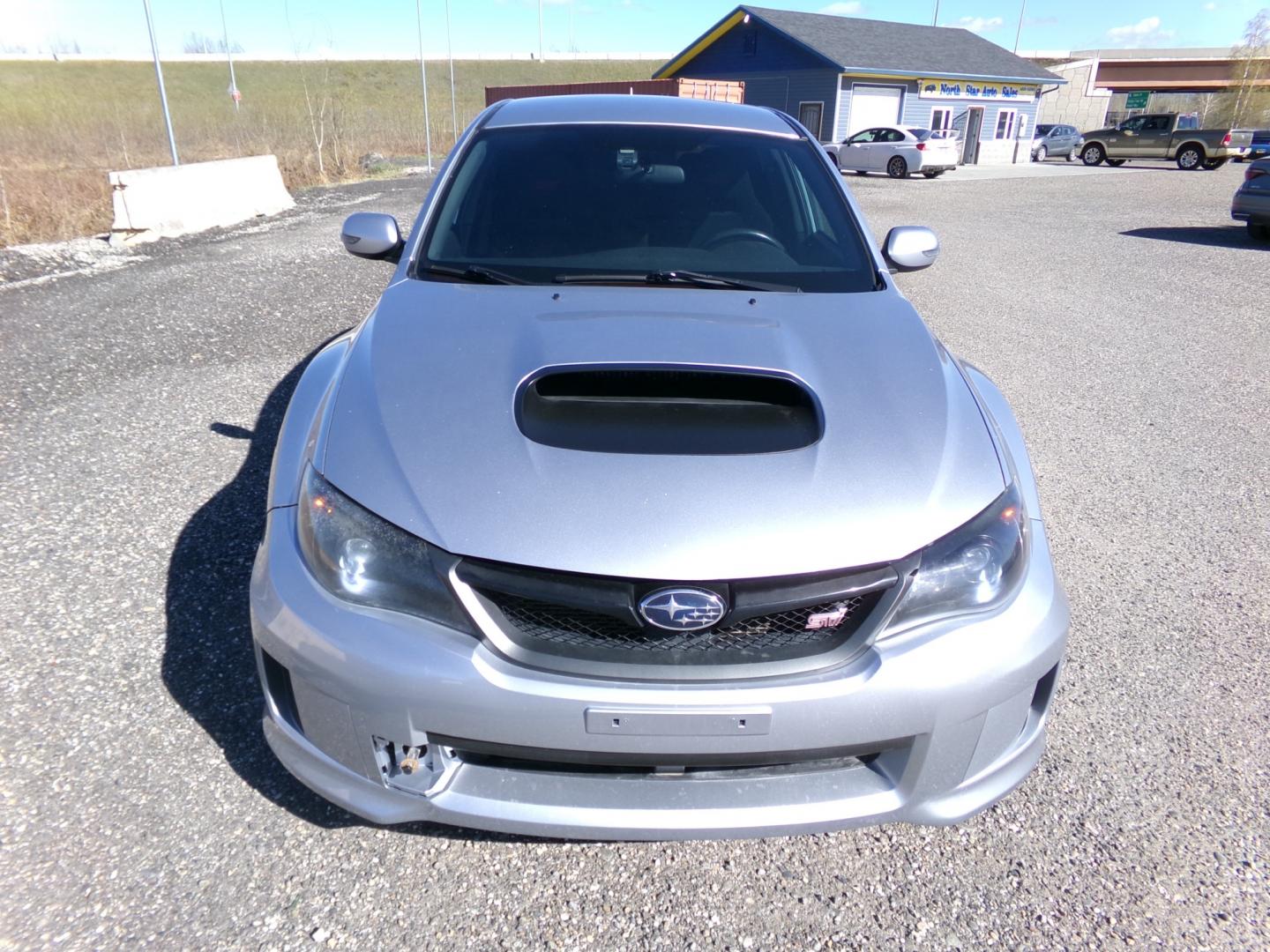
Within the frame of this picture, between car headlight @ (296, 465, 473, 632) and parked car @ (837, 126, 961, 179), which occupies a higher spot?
car headlight @ (296, 465, 473, 632)

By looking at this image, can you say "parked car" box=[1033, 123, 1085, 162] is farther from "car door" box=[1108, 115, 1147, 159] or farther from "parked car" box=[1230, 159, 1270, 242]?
"parked car" box=[1230, 159, 1270, 242]

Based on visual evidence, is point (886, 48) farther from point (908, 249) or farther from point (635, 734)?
point (635, 734)

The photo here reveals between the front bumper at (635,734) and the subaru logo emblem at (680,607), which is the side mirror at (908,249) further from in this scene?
the subaru logo emblem at (680,607)

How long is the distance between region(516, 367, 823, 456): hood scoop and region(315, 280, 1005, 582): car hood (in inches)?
1.3

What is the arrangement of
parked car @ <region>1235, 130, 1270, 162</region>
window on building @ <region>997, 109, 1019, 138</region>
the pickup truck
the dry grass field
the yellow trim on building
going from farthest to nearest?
window on building @ <region>997, 109, 1019, 138</region>, the yellow trim on building, parked car @ <region>1235, 130, 1270, 162</region>, the pickup truck, the dry grass field

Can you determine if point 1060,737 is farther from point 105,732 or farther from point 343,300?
point 343,300

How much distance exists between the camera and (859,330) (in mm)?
2398

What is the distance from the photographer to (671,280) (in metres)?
2.67

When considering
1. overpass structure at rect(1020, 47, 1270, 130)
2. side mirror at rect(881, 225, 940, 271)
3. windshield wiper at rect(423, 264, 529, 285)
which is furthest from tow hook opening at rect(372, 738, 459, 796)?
overpass structure at rect(1020, 47, 1270, 130)

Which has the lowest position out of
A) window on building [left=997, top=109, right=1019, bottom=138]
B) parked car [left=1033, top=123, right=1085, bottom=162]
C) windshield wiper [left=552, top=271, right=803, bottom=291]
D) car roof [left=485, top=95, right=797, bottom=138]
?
parked car [left=1033, top=123, right=1085, bottom=162]

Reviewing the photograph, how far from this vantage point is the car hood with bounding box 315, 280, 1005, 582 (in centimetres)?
168

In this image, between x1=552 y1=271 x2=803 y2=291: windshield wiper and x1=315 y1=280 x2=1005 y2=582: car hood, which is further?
x1=552 y1=271 x2=803 y2=291: windshield wiper

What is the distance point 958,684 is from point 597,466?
857 millimetres

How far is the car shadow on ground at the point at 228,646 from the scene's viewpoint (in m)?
2.24
